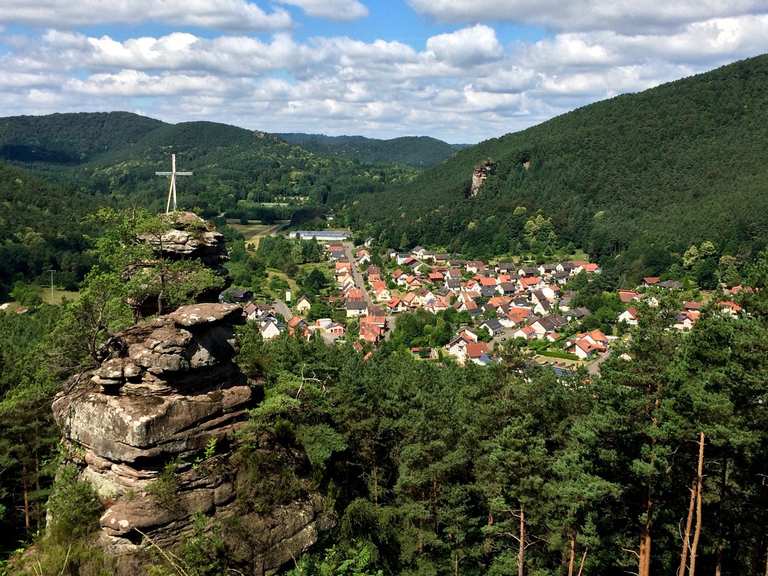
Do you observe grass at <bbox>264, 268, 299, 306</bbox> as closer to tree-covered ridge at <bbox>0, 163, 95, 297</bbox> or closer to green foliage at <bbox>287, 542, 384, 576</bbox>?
tree-covered ridge at <bbox>0, 163, 95, 297</bbox>

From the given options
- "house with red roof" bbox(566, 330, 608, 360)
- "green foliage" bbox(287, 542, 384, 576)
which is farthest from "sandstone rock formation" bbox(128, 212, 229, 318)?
"house with red roof" bbox(566, 330, 608, 360)

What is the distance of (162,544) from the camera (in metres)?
12.4

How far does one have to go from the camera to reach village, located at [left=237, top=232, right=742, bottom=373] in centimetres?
5891

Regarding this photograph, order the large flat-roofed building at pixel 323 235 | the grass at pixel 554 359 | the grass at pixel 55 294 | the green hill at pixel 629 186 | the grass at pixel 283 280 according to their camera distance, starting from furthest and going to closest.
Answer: the large flat-roofed building at pixel 323 235, the green hill at pixel 629 186, the grass at pixel 283 280, the grass at pixel 55 294, the grass at pixel 554 359

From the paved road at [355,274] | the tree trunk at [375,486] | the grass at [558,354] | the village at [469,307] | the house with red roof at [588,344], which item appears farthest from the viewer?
the paved road at [355,274]

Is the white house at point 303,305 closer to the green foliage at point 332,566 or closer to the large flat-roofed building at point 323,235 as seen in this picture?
the large flat-roofed building at point 323,235

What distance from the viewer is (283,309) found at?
3073 inches

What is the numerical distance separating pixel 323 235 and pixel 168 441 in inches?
4971

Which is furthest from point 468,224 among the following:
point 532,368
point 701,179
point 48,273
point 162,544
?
point 162,544

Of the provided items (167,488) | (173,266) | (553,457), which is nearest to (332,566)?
(167,488)

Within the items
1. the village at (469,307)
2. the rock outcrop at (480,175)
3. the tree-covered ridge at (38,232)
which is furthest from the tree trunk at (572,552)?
the rock outcrop at (480,175)

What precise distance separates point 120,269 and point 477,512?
1251cm

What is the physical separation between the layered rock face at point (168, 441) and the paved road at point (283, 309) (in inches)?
A: 2282

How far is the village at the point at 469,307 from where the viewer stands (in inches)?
2319
